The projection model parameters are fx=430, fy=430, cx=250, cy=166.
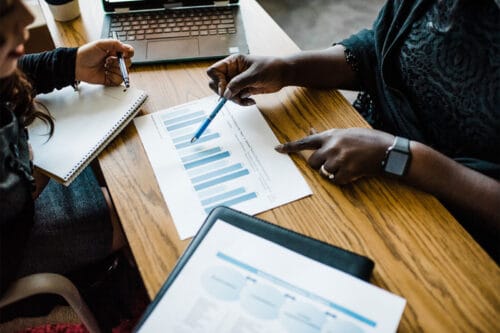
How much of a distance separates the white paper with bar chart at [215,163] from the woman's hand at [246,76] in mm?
32

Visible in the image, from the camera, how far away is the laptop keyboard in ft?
3.43

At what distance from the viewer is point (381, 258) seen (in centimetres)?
67

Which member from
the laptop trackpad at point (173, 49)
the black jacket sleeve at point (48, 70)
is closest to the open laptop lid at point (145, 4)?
the laptop trackpad at point (173, 49)

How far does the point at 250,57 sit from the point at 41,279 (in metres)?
0.60

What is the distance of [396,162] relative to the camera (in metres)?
0.76

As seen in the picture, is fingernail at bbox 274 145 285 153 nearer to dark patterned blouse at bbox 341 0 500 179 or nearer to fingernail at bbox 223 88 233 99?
fingernail at bbox 223 88 233 99

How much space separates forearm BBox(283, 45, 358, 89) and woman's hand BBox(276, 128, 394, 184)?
170mm

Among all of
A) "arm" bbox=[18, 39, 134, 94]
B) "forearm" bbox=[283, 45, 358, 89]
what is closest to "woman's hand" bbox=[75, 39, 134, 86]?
"arm" bbox=[18, 39, 134, 94]

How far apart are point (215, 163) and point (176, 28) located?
0.44 metres

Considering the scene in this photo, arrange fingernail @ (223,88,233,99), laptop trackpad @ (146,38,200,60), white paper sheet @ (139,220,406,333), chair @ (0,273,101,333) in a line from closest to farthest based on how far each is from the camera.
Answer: white paper sheet @ (139,220,406,333)
chair @ (0,273,101,333)
fingernail @ (223,88,233,99)
laptop trackpad @ (146,38,200,60)

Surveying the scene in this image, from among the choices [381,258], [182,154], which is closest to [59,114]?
[182,154]

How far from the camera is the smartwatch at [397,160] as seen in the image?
76 centimetres

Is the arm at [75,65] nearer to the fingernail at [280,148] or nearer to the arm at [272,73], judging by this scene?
the arm at [272,73]

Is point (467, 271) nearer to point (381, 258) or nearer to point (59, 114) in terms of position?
point (381, 258)
